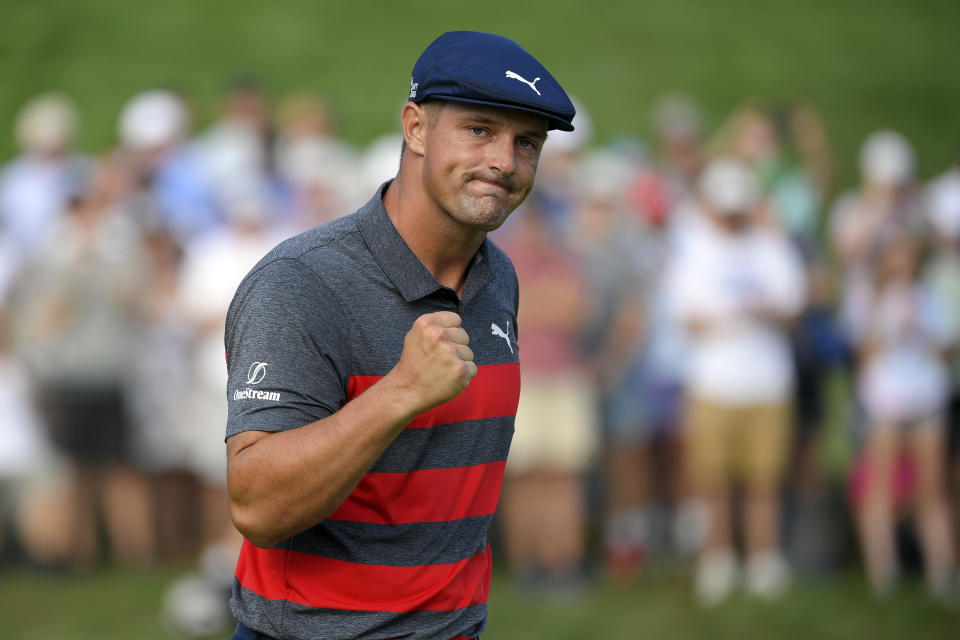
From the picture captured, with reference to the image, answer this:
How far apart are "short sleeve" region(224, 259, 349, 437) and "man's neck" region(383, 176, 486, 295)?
319 millimetres

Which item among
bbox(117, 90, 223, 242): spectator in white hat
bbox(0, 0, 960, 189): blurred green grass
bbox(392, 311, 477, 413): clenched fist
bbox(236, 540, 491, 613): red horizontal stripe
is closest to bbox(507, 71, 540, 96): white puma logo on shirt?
bbox(392, 311, 477, 413): clenched fist

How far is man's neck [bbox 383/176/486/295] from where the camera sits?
10.1ft

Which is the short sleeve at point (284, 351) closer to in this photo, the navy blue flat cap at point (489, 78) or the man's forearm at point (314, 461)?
the man's forearm at point (314, 461)

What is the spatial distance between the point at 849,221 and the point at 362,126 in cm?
1036

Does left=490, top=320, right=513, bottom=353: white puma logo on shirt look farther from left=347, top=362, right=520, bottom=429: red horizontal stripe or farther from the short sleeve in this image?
the short sleeve

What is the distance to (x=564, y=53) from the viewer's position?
20.3 metres

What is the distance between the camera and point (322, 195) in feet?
28.6

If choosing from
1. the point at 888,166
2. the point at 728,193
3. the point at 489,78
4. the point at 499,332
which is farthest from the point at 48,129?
the point at 489,78

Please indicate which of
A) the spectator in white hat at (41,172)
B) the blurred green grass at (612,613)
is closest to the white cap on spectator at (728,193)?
the blurred green grass at (612,613)

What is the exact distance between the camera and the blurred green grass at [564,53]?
18.9 m

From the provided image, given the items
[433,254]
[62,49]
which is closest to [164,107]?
[433,254]

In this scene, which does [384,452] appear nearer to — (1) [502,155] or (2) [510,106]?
(1) [502,155]

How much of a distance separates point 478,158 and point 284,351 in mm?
638

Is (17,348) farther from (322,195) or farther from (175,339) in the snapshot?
(322,195)
